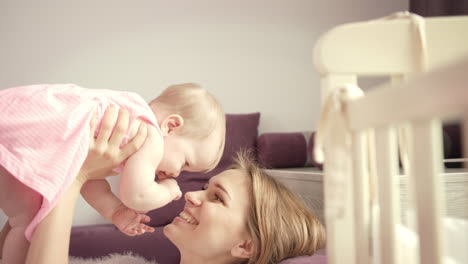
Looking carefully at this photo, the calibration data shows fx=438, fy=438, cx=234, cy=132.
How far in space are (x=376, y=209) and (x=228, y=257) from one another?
627 millimetres

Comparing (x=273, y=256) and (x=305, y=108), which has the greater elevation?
(x=305, y=108)

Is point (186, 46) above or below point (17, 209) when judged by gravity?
above

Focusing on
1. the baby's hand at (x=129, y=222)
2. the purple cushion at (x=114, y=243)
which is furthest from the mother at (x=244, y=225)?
the purple cushion at (x=114, y=243)

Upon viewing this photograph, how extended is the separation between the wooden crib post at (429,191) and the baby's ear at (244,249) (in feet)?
2.71

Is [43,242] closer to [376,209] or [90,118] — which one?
[90,118]

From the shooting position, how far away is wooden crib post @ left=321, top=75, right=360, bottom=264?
64 centimetres

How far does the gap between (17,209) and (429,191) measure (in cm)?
89

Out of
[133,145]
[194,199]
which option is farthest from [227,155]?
[133,145]

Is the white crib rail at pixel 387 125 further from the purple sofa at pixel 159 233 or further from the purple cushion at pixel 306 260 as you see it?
the purple sofa at pixel 159 233

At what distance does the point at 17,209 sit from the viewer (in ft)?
3.23

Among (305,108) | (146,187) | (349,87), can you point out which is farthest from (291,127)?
(349,87)

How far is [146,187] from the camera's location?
38.0 inches

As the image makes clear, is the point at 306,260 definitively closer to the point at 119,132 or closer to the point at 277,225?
the point at 277,225

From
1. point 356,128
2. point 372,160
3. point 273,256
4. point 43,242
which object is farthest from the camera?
point 273,256
